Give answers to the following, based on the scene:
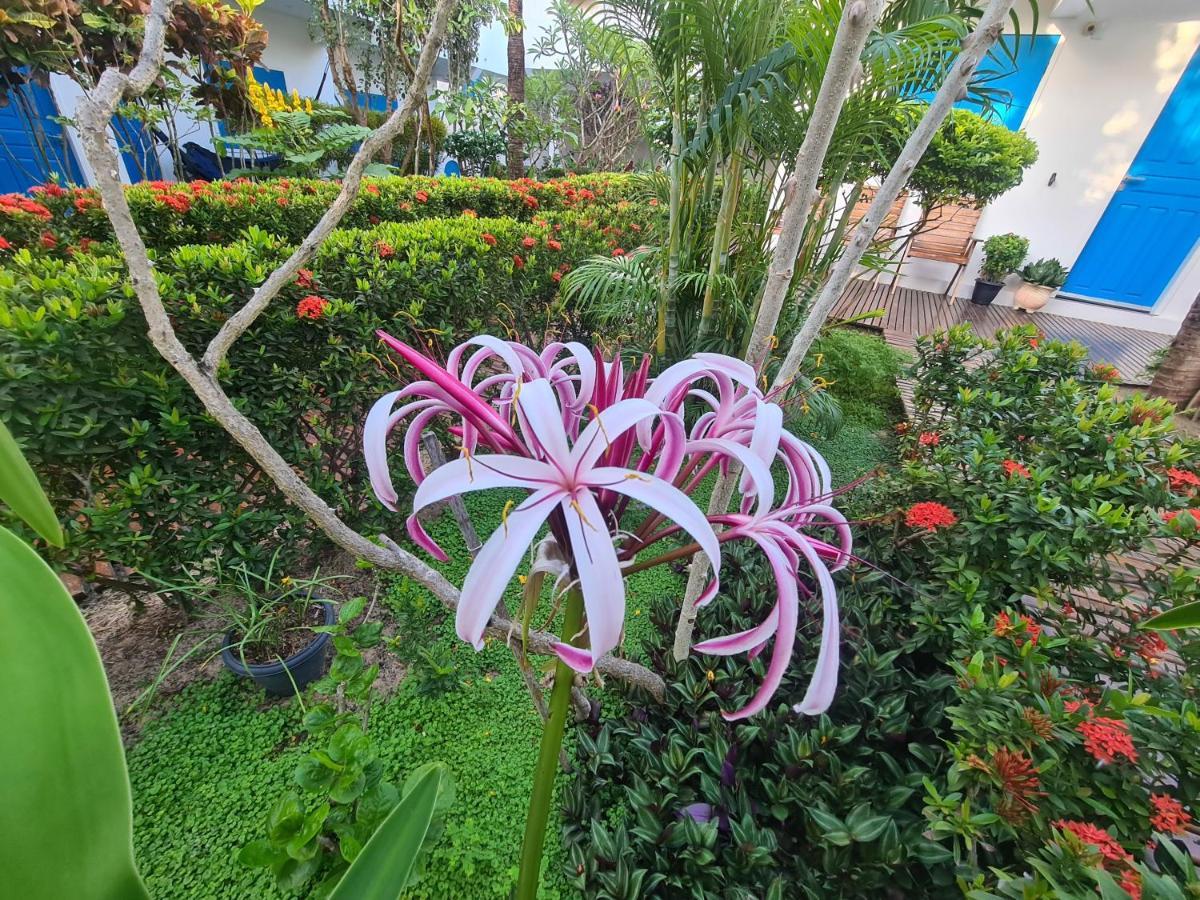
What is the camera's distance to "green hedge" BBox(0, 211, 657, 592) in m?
1.27

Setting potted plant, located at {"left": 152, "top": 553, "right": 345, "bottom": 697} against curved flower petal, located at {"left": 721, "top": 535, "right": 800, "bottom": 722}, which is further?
potted plant, located at {"left": 152, "top": 553, "right": 345, "bottom": 697}

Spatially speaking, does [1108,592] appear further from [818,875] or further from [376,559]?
[376,559]

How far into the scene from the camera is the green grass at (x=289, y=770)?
118cm

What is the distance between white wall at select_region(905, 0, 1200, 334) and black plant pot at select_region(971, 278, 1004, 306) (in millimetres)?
486

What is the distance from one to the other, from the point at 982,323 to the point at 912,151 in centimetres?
614

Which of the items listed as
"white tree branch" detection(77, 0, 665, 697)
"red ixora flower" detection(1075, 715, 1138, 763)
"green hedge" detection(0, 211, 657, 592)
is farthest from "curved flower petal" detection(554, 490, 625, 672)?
"red ixora flower" detection(1075, 715, 1138, 763)

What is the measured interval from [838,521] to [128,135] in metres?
8.51

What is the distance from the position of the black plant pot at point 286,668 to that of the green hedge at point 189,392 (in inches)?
12.2

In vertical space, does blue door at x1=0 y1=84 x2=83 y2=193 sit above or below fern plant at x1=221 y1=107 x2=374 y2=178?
below

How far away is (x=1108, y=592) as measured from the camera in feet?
4.20

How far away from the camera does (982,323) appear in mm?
5695

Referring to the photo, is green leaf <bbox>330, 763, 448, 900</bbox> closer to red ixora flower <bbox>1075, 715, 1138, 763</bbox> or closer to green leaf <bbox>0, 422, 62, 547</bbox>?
green leaf <bbox>0, 422, 62, 547</bbox>

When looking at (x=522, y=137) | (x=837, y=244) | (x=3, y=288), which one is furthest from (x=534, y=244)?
(x=522, y=137)

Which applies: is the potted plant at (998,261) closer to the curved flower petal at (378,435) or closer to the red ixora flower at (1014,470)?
the red ixora flower at (1014,470)
